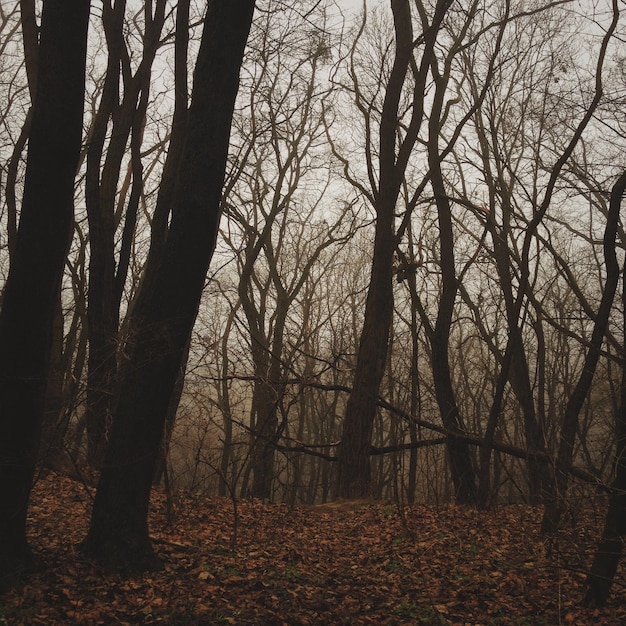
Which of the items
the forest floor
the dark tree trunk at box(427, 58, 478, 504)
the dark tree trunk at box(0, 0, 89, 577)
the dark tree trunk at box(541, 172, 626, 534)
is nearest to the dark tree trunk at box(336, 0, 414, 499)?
the forest floor

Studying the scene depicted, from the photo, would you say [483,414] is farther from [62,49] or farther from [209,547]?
[62,49]

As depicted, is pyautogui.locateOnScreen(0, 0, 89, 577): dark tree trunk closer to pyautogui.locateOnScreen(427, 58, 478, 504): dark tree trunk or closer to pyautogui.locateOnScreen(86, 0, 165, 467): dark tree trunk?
pyautogui.locateOnScreen(86, 0, 165, 467): dark tree trunk

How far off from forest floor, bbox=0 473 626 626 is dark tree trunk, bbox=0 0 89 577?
772mm

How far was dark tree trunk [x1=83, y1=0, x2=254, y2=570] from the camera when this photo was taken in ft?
17.3

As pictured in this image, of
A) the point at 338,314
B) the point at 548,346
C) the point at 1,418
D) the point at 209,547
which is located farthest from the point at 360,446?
the point at 548,346

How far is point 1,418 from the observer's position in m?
4.71

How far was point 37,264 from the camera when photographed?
187 inches

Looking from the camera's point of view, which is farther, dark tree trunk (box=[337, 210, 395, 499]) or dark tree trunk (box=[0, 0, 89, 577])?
dark tree trunk (box=[337, 210, 395, 499])

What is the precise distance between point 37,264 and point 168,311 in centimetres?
112

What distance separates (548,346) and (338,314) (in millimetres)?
9368

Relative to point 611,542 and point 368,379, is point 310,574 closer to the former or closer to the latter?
point 611,542

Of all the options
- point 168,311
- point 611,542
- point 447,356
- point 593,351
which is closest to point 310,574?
point 611,542

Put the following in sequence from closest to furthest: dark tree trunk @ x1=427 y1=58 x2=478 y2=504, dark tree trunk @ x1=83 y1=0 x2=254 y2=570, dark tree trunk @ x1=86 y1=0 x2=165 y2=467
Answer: dark tree trunk @ x1=83 y1=0 x2=254 y2=570 < dark tree trunk @ x1=86 y1=0 x2=165 y2=467 < dark tree trunk @ x1=427 y1=58 x2=478 y2=504

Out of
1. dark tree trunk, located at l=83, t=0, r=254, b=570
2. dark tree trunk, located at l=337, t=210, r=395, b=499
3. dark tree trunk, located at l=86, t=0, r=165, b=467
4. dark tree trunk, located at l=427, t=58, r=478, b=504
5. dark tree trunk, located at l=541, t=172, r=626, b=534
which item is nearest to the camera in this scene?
dark tree trunk, located at l=83, t=0, r=254, b=570
